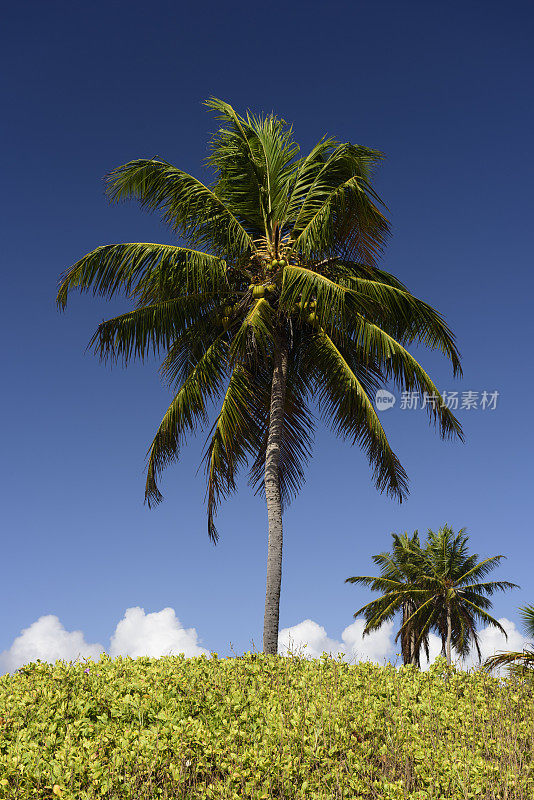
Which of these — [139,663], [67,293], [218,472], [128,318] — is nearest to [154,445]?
[218,472]

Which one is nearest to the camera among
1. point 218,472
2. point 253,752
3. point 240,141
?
point 253,752

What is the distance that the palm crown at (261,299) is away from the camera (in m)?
13.0

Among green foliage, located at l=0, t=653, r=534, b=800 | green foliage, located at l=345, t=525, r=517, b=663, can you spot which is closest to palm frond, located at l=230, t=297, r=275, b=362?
green foliage, located at l=0, t=653, r=534, b=800

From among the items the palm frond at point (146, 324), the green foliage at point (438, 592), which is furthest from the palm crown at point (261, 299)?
the green foliage at point (438, 592)

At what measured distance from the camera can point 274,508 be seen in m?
12.4

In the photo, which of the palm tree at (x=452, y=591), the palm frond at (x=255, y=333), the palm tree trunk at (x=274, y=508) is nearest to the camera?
the palm tree trunk at (x=274, y=508)

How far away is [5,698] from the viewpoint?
6.41m

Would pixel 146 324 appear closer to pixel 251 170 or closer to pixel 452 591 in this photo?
pixel 251 170

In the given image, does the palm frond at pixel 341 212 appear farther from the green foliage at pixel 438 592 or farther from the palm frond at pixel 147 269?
the green foliage at pixel 438 592

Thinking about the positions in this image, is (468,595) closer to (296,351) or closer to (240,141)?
(296,351)

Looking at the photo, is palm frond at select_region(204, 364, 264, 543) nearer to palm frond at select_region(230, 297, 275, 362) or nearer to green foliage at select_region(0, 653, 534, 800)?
palm frond at select_region(230, 297, 275, 362)

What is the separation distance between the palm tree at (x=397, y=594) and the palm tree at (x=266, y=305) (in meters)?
24.8

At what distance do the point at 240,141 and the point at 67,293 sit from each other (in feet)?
18.1

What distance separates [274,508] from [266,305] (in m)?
4.24
